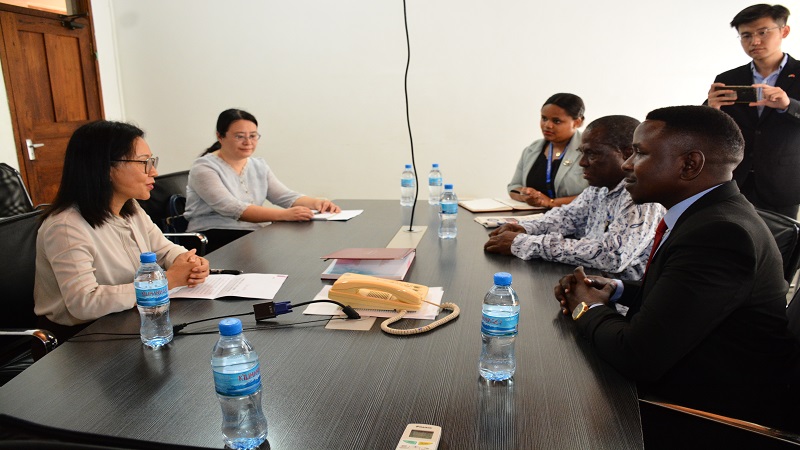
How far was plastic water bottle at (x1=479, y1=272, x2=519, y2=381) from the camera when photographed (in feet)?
3.76

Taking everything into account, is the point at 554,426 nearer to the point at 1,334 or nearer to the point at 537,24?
the point at 1,334

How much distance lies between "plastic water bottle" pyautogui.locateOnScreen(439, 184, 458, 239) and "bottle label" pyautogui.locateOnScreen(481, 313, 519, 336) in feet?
4.02

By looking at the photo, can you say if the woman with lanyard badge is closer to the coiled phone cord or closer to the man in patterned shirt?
the man in patterned shirt

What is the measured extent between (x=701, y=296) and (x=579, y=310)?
0.31 meters

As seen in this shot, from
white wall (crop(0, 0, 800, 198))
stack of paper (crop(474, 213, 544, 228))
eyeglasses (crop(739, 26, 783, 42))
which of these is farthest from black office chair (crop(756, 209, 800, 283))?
white wall (crop(0, 0, 800, 198))

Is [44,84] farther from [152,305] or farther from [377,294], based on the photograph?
[377,294]

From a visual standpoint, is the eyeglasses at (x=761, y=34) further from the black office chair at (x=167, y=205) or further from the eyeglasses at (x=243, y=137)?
the black office chair at (x=167, y=205)

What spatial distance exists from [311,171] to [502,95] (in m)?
1.86

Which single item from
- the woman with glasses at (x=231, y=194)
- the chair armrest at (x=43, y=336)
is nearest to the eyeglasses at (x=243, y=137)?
the woman with glasses at (x=231, y=194)

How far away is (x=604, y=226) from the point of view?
6.81 ft

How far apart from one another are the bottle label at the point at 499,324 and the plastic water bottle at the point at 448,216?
1.23m

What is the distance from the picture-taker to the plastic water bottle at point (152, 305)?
1318 millimetres

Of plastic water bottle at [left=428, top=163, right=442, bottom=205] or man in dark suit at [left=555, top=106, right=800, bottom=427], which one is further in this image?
plastic water bottle at [left=428, top=163, right=442, bottom=205]

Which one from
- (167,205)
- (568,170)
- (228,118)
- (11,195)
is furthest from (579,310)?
(11,195)
